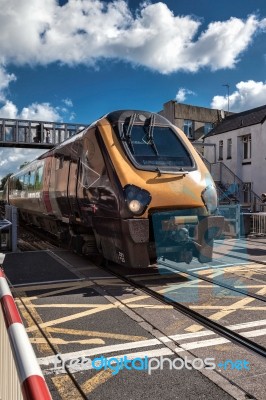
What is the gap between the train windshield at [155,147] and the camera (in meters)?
7.22

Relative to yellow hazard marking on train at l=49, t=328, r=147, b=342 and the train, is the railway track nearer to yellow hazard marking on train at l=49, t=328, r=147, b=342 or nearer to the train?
yellow hazard marking on train at l=49, t=328, r=147, b=342

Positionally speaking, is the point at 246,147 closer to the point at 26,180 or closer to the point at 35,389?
the point at 26,180

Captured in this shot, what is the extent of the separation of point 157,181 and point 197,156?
4.76 feet

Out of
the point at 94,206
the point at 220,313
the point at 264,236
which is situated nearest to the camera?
the point at 220,313

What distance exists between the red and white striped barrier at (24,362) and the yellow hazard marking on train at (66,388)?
2.81 ft

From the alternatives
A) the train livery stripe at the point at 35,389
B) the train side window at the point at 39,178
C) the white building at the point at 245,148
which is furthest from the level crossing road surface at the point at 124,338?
the white building at the point at 245,148

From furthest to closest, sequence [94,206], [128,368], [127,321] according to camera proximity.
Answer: [94,206]
[127,321]
[128,368]

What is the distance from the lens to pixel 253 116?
2614cm

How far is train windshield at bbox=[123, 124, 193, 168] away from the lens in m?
7.22

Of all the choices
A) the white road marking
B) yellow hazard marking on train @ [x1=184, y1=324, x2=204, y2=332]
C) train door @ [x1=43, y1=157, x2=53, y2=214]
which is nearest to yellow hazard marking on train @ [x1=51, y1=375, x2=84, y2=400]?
the white road marking

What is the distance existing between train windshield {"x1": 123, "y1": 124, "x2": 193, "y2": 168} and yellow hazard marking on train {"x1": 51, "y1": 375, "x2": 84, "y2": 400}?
4214mm

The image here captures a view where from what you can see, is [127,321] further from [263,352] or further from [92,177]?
[92,177]

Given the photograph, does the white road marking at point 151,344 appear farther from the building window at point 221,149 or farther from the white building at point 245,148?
the building window at point 221,149

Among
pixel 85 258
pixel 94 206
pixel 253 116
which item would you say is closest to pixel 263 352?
pixel 94 206
